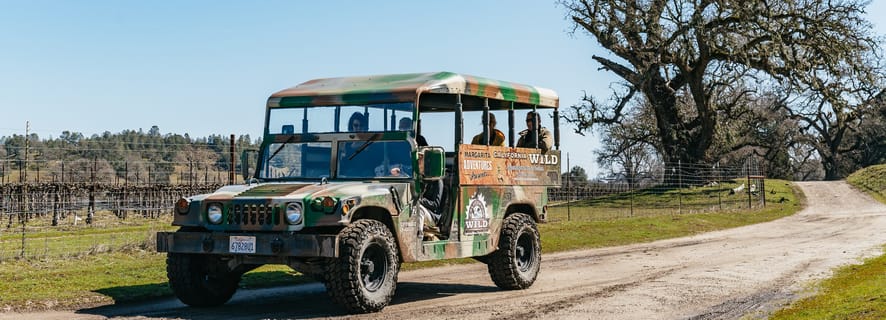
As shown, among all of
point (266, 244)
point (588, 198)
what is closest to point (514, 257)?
point (266, 244)

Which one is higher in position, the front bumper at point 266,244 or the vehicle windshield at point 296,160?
the vehicle windshield at point 296,160

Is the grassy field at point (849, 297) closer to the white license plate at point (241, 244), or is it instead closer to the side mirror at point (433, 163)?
the side mirror at point (433, 163)

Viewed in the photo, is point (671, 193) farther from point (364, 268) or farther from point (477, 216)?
point (364, 268)

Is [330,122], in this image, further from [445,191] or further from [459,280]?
[459,280]

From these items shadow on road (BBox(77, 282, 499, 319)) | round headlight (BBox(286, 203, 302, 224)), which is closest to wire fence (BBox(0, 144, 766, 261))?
shadow on road (BBox(77, 282, 499, 319))

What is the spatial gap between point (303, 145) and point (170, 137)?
→ 271ft

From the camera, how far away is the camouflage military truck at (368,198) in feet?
33.4

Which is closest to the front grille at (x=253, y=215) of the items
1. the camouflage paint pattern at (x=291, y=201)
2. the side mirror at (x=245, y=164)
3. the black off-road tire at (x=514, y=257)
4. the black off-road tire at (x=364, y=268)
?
the camouflage paint pattern at (x=291, y=201)

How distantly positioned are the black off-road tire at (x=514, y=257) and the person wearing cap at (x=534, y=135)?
1.20 metres

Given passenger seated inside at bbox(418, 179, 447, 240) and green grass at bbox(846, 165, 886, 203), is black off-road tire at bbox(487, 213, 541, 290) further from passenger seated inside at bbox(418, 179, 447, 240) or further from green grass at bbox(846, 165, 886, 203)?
green grass at bbox(846, 165, 886, 203)

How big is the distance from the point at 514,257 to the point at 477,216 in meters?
1.07

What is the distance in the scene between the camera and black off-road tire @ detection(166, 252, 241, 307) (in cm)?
1089

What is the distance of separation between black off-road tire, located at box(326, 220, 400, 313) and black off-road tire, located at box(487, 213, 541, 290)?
2.54 meters

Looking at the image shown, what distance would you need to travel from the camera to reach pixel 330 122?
11.9 m
